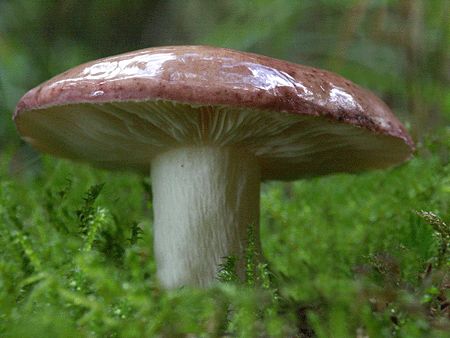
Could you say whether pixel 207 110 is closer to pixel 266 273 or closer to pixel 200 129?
pixel 200 129

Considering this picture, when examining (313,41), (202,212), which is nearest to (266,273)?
(202,212)

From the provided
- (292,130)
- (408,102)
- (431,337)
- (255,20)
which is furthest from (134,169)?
(408,102)

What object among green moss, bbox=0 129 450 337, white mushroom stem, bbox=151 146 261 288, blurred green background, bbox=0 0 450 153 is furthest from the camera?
blurred green background, bbox=0 0 450 153

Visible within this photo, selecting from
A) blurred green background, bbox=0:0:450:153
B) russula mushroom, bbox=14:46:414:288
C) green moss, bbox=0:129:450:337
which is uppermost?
blurred green background, bbox=0:0:450:153

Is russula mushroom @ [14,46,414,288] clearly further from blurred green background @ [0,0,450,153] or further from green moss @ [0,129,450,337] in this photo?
blurred green background @ [0,0,450,153]

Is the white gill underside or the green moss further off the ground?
the white gill underside

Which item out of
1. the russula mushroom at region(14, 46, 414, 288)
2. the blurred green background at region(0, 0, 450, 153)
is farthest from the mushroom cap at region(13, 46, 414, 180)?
the blurred green background at region(0, 0, 450, 153)

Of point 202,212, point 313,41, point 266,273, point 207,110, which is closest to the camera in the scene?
point 266,273
